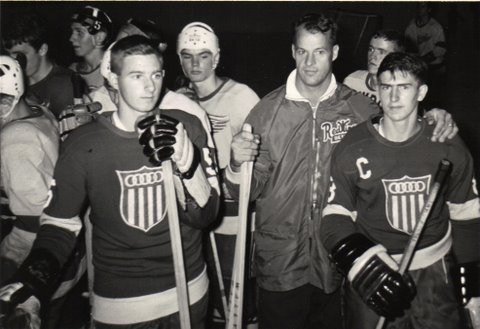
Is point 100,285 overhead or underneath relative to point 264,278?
overhead

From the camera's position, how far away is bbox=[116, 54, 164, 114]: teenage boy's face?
256cm

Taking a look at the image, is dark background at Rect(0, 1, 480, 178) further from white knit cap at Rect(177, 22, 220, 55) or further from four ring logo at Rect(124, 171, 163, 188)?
four ring logo at Rect(124, 171, 163, 188)

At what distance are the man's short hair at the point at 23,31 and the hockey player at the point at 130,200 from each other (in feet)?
7.16

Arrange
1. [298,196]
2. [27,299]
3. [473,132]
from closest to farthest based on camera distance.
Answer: [27,299] → [298,196] → [473,132]

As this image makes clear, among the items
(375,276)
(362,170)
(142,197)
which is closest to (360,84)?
(362,170)

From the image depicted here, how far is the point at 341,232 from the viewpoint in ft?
8.86

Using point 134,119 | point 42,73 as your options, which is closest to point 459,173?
point 134,119

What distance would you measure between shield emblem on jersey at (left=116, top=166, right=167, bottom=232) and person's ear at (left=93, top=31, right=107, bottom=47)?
2582mm

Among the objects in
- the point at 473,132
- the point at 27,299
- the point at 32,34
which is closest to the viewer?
the point at 27,299

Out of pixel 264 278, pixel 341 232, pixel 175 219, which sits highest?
pixel 175 219

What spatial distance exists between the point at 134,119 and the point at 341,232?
1.29 metres

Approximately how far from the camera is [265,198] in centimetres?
318

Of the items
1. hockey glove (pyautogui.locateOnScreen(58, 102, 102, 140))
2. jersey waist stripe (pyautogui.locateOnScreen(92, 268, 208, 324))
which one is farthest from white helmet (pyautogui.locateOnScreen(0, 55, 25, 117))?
jersey waist stripe (pyautogui.locateOnScreen(92, 268, 208, 324))

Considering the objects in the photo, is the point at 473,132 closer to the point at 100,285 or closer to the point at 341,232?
the point at 341,232
